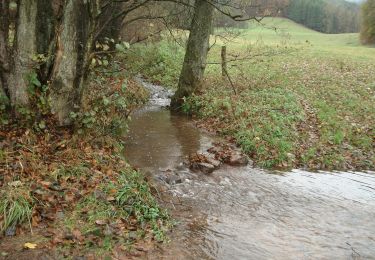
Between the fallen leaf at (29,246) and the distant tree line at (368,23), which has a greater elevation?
the distant tree line at (368,23)

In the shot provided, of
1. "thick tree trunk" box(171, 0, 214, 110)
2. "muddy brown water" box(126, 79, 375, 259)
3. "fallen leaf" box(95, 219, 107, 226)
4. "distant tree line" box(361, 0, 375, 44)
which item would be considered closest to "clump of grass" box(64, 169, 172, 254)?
"fallen leaf" box(95, 219, 107, 226)

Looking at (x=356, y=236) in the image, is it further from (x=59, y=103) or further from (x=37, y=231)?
(x=59, y=103)

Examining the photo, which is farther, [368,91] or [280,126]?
[368,91]

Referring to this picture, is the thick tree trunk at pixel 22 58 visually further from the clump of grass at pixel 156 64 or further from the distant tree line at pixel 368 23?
the distant tree line at pixel 368 23

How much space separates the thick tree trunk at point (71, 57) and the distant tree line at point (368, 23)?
165 feet

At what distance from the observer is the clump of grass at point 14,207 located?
547 centimetres

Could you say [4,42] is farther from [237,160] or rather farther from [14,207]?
[237,160]

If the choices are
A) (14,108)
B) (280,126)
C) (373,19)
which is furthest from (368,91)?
(373,19)

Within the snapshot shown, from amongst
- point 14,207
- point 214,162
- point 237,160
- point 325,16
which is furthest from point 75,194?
point 325,16

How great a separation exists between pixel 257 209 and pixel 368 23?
168ft

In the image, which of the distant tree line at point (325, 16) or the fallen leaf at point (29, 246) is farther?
→ the distant tree line at point (325, 16)

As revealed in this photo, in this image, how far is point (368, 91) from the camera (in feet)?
58.7

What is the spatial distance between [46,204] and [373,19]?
179 feet

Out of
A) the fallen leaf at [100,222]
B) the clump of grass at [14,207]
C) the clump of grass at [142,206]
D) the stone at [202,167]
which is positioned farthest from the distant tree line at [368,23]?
the clump of grass at [14,207]
